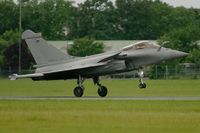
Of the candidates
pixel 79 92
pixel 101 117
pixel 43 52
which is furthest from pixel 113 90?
pixel 101 117

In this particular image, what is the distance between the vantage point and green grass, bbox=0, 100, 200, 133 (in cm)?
2291

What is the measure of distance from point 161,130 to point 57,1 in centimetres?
13013

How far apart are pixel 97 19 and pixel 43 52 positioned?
321 feet

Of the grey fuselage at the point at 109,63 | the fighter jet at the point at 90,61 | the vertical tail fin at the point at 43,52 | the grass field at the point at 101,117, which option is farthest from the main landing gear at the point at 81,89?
the grass field at the point at 101,117

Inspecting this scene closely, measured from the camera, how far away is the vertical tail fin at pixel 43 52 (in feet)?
138

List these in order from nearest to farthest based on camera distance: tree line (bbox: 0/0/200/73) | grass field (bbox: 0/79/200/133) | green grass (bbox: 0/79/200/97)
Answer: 1. grass field (bbox: 0/79/200/133)
2. green grass (bbox: 0/79/200/97)
3. tree line (bbox: 0/0/200/73)

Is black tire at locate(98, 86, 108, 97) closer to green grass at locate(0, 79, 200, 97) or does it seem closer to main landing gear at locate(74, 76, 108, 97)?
main landing gear at locate(74, 76, 108, 97)

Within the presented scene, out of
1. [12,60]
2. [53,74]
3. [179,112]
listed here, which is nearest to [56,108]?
[179,112]

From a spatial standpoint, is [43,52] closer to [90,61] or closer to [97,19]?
[90,61]

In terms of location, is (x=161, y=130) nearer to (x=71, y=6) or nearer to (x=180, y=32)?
(x=180, y=32)

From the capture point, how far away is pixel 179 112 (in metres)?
28.0

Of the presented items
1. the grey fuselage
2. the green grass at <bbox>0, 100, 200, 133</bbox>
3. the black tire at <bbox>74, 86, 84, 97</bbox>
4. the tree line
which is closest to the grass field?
the green grass at <bbox>0, 100, 200, 133</bbox>

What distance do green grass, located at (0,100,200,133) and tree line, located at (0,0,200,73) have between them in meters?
94.2

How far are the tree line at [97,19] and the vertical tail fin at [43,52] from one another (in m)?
83.6
